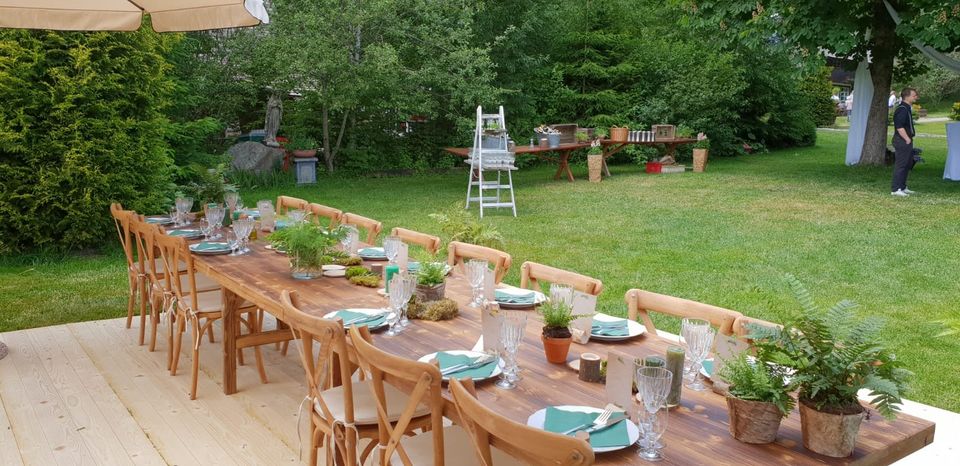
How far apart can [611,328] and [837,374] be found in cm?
105

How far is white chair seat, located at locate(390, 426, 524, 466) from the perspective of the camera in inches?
92.9

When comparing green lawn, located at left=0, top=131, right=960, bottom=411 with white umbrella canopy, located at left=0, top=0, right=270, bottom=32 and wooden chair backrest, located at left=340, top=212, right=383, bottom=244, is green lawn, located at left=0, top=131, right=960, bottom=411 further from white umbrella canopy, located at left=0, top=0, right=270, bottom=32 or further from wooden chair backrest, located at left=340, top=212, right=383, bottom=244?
white umbrella canopy, located at left=0, top=0, right=270, bottom=32

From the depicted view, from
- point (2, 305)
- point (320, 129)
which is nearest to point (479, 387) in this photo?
point (2, 305)

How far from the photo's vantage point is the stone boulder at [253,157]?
12.9 m

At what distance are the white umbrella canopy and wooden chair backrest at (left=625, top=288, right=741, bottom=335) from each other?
113 inches

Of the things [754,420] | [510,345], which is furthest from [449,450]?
[754,420]

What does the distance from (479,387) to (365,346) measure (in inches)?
14.2

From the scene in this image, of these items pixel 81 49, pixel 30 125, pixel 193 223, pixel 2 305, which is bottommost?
pixel 2 305

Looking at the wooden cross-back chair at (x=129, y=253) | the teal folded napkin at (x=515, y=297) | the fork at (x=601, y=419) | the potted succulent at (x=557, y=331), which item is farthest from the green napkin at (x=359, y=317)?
the wooden cross-back chair at (x=129, y=253)

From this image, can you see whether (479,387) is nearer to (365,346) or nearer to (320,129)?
(365,346)

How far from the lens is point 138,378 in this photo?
436 centimetres

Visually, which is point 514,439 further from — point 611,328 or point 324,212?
point 324,212

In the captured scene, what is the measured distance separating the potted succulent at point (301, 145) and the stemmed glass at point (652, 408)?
39.2 ft

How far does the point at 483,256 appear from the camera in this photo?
396 cm
